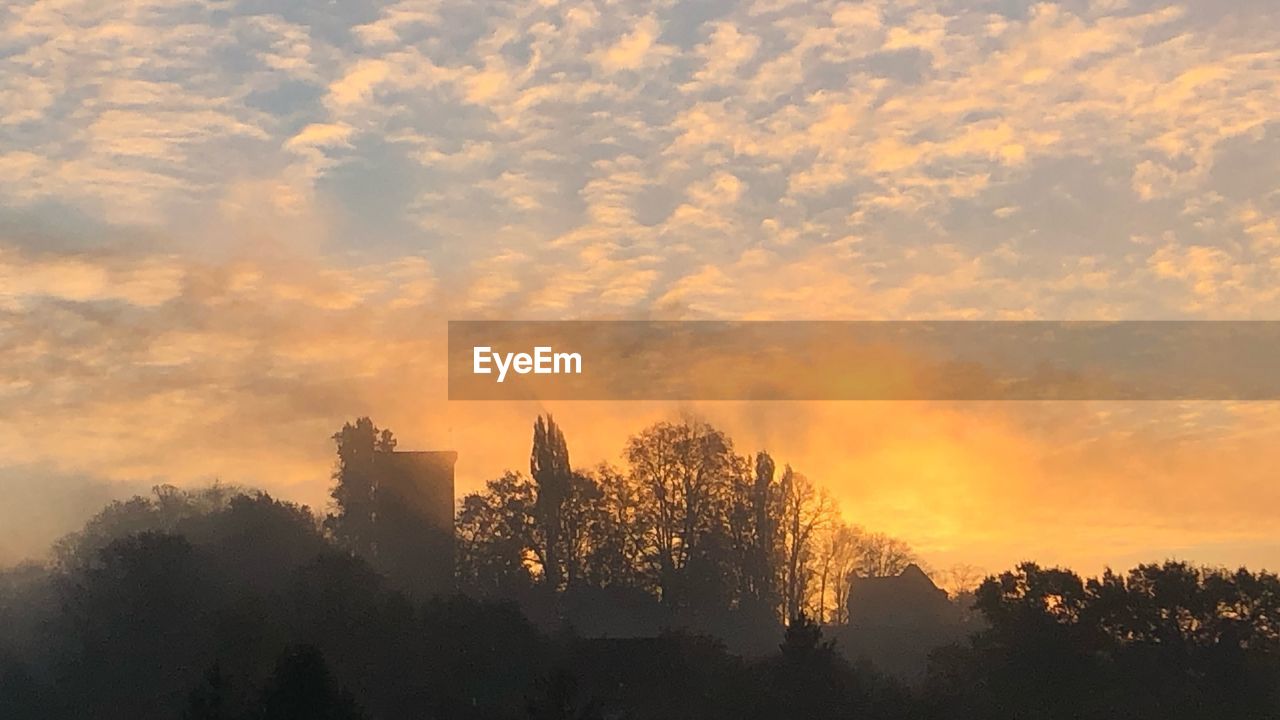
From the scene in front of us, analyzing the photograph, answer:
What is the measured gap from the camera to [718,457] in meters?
68.6

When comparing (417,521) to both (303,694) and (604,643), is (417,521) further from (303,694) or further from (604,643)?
(303,694)

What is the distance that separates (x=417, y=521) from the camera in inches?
2756

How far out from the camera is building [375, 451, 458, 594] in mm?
66875

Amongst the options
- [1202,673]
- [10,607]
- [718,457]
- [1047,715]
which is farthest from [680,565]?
[10,607]

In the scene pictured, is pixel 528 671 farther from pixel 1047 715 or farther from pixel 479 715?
pixel 1047 715

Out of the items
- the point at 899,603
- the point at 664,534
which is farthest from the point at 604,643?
the point at 899,603

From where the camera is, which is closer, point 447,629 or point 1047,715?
point 1047,715

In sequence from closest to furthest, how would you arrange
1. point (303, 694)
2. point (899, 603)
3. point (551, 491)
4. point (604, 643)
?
1. point (303, 694)
2. point (604, 643)
3. point (551, 491)
4. point (899, 603)

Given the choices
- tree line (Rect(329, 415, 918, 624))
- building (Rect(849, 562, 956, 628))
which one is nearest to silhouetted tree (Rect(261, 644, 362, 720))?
tree line (Rect(329, 415, 918, 624))

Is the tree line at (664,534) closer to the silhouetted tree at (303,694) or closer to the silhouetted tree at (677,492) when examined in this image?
the silhouetted tree at (677,492)

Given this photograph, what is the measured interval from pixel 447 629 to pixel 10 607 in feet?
95.9

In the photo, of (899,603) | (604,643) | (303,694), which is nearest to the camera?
(303,694)

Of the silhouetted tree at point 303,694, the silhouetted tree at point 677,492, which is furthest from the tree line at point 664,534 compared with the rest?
the silhouetted tree at point 303,694

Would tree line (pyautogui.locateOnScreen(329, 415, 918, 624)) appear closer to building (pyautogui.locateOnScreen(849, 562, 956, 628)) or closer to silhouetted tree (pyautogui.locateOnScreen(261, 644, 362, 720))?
building (pyautogui.locateOnScreen(849, 562, 956, 628))
